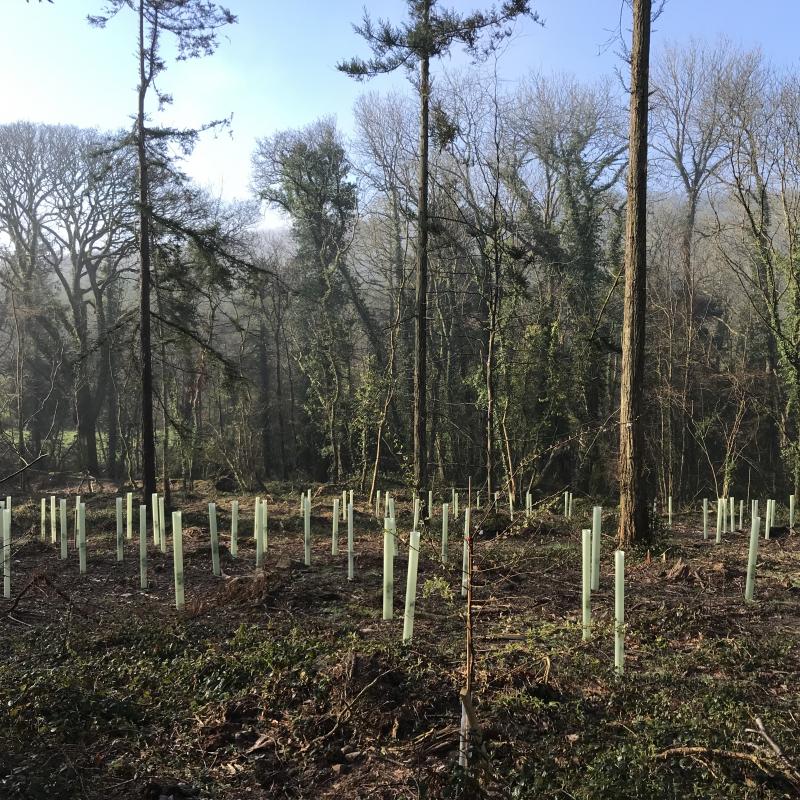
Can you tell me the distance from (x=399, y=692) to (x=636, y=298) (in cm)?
633

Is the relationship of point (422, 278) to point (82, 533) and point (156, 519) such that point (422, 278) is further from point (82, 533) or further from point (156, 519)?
point (82, 533)

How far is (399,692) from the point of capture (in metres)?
4.00

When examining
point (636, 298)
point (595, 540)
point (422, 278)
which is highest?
point (422, 278)

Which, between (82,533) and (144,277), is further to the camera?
(144,277)

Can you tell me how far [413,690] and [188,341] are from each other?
37.0 feet

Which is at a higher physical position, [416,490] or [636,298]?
[636,298]


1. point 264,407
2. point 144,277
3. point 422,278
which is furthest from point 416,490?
point 264,407

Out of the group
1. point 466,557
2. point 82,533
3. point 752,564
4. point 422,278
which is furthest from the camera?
point 422,278

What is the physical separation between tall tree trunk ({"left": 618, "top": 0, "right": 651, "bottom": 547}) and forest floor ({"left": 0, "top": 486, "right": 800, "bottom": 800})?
129cm

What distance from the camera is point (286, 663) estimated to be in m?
4.70

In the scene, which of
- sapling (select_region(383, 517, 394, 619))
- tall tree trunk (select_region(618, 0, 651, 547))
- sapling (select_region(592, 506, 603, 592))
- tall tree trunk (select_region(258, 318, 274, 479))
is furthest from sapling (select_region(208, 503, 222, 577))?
tall tree trunk (select_region(258, 318, 274, 479))

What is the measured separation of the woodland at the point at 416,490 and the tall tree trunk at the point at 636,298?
0.04 meters

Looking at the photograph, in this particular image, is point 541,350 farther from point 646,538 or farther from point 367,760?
point 367,760

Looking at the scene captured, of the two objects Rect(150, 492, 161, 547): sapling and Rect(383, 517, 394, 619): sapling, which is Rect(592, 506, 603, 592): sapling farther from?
Rect(150, 492, 161, 547): sapling
